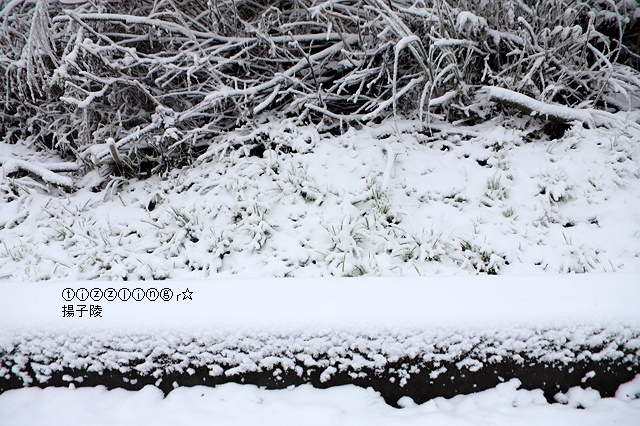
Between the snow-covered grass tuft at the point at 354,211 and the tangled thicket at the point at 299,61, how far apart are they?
0.29 m

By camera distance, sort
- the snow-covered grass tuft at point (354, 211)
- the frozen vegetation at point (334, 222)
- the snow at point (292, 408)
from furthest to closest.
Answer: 1. the snow-covered grass tuft at point (354, 211)
2. the frozen vegetation at point (334, 222)
3. the snow at point (292, 408)

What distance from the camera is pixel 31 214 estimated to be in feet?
9.21

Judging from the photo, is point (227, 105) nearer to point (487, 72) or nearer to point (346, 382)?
point (487, 72)

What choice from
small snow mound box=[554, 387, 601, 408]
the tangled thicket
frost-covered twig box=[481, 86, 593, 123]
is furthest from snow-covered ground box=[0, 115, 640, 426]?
the tangled thicket

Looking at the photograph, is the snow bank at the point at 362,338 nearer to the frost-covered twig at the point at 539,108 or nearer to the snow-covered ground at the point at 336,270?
the snow-covered ground at the point at 336,270

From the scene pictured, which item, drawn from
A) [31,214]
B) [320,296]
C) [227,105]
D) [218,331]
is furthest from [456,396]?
[31,214]

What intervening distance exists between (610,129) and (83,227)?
384cm

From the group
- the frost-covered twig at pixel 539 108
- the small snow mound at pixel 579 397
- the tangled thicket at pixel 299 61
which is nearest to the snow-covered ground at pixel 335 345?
the small snow mound at pixel 579 397

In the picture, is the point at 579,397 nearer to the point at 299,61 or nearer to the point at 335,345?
the point at 335,345

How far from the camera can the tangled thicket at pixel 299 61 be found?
2.75 metres

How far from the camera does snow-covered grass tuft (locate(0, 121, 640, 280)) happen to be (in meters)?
2.05

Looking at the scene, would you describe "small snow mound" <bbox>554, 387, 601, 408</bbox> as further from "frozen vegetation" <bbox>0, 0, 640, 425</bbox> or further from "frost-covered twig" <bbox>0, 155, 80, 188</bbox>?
"frost-covered twig" <bbox>0, 155, 80, 188</bbox>

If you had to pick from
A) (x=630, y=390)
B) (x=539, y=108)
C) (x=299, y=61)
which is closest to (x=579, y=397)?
(x=630, y=390)

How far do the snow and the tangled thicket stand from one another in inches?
76.3
